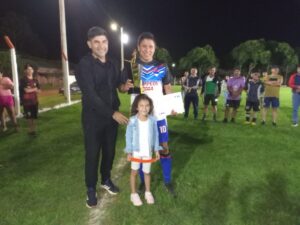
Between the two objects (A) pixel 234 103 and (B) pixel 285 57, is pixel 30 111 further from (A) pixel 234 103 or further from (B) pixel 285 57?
(B) pixel 285 57

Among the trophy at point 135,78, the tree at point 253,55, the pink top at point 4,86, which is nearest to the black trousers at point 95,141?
the trophy at point 135,78

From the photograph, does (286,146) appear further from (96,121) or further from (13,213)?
(13,213)

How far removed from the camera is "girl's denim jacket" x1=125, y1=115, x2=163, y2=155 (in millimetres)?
4234

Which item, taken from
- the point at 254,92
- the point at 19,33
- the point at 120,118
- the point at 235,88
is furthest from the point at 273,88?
the point at 19,33

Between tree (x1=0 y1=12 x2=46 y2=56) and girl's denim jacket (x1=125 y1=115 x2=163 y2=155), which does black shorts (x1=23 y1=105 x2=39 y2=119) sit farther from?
tree (x1=0 y1=12 x2=46 y2=56)

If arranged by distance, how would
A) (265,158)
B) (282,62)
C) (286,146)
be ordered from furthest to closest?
1. (282,62)
2. (286,146)
3. (265,158)

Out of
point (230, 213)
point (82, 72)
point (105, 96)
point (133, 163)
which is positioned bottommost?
point (230, 213)

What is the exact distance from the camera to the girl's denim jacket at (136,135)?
4234 mm

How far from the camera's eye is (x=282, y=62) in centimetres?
7988

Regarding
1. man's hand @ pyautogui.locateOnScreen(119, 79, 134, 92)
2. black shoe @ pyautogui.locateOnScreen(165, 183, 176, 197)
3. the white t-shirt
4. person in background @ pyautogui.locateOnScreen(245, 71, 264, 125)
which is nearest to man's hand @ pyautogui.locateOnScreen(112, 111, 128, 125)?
the white t-shirt

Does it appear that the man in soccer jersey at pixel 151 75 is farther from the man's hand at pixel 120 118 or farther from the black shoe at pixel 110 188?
the black shoe at pixel 110 188

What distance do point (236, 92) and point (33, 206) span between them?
870cm

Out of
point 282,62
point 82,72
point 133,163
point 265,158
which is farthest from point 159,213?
point 282,62

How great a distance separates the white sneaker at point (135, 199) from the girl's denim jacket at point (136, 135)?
0.69 meters
